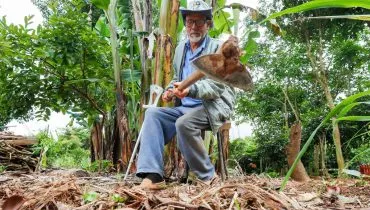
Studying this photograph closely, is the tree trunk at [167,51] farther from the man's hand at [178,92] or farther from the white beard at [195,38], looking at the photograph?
the man's hand at [178,92]

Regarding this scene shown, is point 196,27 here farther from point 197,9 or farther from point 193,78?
point 193,78

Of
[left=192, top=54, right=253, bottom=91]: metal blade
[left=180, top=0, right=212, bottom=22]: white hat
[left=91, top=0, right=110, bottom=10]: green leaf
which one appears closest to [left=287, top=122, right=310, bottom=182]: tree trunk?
[left=180, top=0, right=212, bottom=22]: white hat

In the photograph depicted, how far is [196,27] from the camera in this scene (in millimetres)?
2648

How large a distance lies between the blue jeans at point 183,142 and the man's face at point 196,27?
0.49 metres

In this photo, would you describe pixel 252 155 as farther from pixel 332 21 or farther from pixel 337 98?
pixel 332 21

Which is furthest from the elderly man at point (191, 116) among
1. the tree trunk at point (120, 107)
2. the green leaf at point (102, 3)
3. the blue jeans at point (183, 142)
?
the green leaf at point (102, 3)

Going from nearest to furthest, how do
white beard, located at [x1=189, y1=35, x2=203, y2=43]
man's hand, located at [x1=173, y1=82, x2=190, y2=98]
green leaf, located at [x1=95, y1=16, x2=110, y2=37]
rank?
man's hand, located at [x1=173, y1=82, x2=190, y2=98] → white beard, located at [x1=189, y1=35, x2=203, y2=43] → green leaf, located at [x1=95, y1=16, x2=110, y2=37]

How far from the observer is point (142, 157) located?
2.41 meters

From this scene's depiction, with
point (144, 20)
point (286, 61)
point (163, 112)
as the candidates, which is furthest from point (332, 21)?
point (163, 112)

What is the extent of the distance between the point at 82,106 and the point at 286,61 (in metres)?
8.31

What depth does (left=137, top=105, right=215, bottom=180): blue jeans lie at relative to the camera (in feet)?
7.93

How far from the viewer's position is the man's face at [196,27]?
2.62 meters

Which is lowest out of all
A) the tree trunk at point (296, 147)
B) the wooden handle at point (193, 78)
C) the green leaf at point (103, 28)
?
the tree trunk at point (296, 147)

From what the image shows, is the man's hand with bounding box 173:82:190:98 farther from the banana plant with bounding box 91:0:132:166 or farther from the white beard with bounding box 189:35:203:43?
the banana plant with bounding box 91:0:132:166
